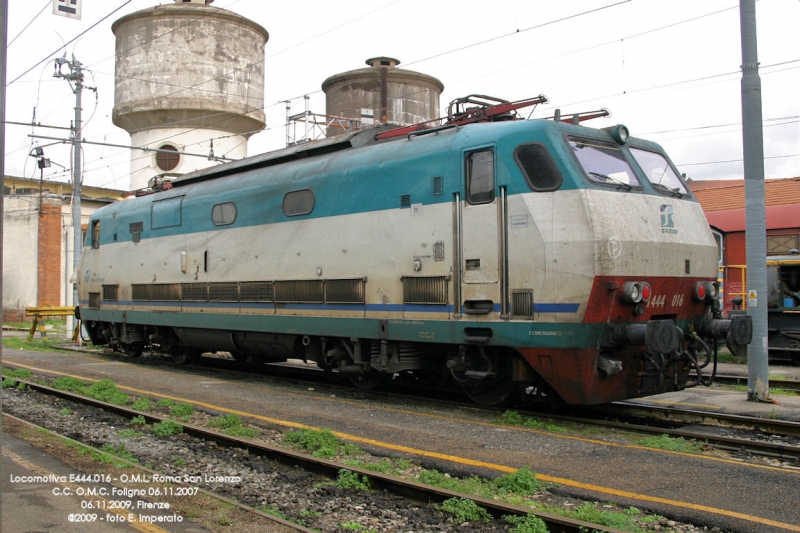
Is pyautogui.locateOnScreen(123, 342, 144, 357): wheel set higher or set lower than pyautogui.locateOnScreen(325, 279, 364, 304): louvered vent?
lower

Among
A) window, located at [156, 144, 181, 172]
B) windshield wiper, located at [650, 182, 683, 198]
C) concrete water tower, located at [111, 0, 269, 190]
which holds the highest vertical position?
concrete water tower, located at [111, 0, 269, 190]

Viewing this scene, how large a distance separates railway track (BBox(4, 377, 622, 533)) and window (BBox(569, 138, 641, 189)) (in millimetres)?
4244

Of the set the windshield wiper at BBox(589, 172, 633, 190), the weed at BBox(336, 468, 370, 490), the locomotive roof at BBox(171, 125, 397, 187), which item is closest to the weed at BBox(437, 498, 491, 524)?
the weed at BBox(336, 468, 370, 490)

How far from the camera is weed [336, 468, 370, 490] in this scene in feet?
20.7

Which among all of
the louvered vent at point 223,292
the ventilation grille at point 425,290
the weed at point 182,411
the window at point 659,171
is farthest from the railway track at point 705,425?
the louvered vent at point 223,292

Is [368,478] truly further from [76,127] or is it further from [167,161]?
[167,161]

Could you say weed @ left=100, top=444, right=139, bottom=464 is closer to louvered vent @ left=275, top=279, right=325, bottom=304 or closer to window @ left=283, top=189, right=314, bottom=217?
louvered vent @ left=275, top=279, right=325, bottom=304

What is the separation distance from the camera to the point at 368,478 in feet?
20.9

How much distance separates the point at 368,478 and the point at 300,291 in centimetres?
562

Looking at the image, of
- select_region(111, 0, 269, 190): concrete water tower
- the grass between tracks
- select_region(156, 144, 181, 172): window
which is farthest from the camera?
select_region(156, 144, 181, 172): window

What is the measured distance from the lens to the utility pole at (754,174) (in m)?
10.6

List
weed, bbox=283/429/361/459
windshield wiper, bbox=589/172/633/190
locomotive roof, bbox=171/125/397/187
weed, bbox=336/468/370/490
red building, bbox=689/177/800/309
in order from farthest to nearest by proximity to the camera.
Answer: red building, bbox=689/177/800/309
locomotive roof, bbox=171/125/397/187
windshield wiper, bbox=589/172/633/190
weed, bbox=283/429/361/459
weed, bbox=336/468/370/490

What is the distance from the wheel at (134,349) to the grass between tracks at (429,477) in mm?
7502

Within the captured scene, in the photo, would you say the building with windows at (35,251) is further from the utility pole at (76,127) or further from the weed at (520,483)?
the weed at (520,483)
